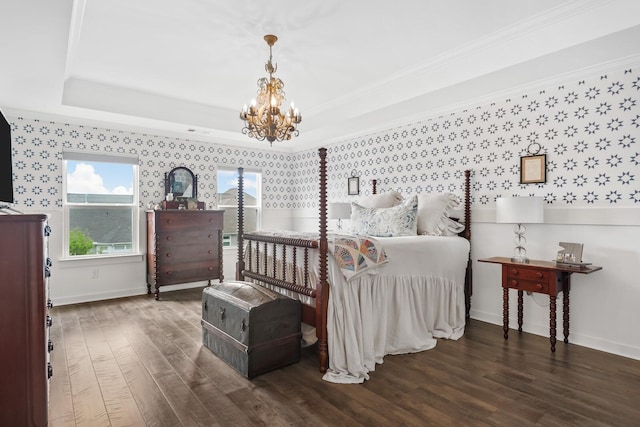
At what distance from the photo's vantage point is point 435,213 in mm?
3656

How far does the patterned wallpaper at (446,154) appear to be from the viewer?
113 inches

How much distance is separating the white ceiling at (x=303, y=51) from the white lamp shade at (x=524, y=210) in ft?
3.64

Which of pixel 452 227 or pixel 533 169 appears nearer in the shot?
pixel 533 169

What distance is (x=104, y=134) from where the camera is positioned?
4.65 metres

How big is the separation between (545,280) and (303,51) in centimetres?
283

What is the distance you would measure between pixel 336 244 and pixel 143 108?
3230 millimetres

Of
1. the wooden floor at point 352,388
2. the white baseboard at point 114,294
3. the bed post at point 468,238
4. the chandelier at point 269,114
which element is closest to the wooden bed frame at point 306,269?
the wooden floor at point 352,388

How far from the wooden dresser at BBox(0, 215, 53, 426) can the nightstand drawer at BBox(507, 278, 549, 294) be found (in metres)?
3.26

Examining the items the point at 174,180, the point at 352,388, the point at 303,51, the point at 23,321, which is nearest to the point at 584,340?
the point at 352,388

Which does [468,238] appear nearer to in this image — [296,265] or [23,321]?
[296,265]

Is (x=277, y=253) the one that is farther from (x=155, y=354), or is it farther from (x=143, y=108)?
(x=143, y=108)

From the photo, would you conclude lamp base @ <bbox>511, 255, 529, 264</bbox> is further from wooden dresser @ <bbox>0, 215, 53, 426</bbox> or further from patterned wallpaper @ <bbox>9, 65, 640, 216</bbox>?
wooden dresser @ <bbox>0, 215, 53, 426</bbox>

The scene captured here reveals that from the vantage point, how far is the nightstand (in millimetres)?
2779

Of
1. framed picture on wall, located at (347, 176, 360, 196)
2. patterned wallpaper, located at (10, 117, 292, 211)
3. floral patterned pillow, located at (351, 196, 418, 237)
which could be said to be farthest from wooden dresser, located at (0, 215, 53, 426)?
framed picture on wall, located at (347, 176, 360, 196)
